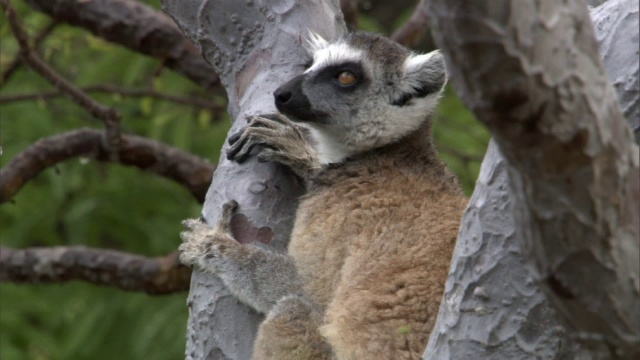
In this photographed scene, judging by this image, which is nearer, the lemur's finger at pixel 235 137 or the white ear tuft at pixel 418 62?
the lemur's finger at pixel 235 137

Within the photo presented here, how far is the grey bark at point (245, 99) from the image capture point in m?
3.45

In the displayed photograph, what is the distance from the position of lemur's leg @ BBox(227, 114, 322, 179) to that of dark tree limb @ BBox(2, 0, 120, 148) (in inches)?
65.6

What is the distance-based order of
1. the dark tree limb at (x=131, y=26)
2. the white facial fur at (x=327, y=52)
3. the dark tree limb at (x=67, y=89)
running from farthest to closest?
the dark tree limb at (x=131, y=26)
the dark tree limb at (x=67, y=89)
the white facial fur at (x=327, y=52)

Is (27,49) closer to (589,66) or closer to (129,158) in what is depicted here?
(129,158)

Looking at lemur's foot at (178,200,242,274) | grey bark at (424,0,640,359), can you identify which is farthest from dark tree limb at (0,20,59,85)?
grey bark at (424,0,640,359)

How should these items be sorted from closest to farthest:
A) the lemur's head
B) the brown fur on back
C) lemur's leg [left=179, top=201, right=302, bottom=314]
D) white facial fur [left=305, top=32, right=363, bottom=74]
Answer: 1. the brown fur on back
2. lemur's leg [left=179, top=201, right=302, bottom=314]
3. white facial fur [left=305, top=32, right=363, bottom=74]
4. the lemur's head

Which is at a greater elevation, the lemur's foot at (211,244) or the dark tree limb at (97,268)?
the dark tree limb at (97,268)

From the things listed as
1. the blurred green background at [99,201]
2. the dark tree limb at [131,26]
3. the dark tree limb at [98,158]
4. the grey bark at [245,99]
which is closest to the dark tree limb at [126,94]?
the blurred green background at [99,201]

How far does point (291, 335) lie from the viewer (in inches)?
139

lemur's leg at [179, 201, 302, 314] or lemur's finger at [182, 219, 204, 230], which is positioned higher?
lemur's finger at [182, 219, 204, 230]

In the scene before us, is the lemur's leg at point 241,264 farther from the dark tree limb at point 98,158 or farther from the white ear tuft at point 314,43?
the dark tree limb at point 98,158

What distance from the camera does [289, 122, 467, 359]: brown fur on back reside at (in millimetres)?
3365

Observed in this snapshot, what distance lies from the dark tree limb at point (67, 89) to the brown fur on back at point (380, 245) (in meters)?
1.78

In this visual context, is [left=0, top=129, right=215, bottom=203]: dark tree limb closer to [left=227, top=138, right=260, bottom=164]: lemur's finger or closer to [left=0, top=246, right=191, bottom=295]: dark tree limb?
[left=0, top=246, right=191, bottom=295]: dark tree limb
